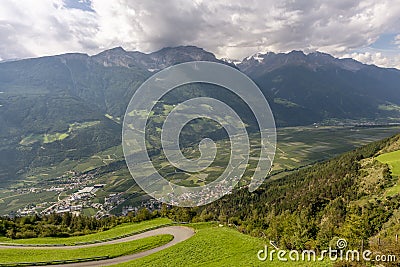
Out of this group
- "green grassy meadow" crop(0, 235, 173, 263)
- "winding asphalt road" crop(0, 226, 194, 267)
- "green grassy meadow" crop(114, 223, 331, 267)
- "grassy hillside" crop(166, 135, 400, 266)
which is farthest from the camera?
"grassy hillside" crop(166, 135, 400, 266)

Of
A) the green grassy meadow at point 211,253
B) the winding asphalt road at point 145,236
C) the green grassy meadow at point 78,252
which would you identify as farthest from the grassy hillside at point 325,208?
the green grassy meadow at point 78,252

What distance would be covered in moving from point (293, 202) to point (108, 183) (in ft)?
446

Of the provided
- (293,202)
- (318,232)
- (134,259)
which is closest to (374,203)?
(293,202)

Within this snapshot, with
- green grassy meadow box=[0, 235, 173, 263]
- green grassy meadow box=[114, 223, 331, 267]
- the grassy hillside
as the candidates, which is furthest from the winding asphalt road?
the grassy hillside

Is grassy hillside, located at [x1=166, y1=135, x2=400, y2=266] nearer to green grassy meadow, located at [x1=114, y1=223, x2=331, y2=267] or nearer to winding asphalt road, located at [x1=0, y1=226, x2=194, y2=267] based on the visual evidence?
green grassy meadow, located at [x1=114, y1=223, x2=331, y2=267]

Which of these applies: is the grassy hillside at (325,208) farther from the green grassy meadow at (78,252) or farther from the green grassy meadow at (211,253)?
the green grassy meadow at (78,252)

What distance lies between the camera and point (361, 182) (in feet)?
271

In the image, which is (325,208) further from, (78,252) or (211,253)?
(78,252)

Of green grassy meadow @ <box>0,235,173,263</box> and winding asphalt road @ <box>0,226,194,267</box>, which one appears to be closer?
winding asphalt road @ <box>0,226,194,267</box>

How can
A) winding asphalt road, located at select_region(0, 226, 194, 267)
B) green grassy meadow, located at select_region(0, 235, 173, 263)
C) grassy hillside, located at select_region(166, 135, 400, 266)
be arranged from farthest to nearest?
grassy hillside, located at select_region(166, 135, 400, 266) < green grassy meadow, located at select_region(0, 235, 173, 263) < winding asphalt road, located at select_region(0, 226, 194, 267)

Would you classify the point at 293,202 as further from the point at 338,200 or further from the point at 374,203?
the point at 374,203

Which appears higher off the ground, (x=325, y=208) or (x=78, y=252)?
(x=78, y=252)

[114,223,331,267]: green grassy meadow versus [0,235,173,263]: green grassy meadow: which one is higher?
[114,223,331,267]: green grassy meadow

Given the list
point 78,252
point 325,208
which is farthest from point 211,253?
point 325,208
